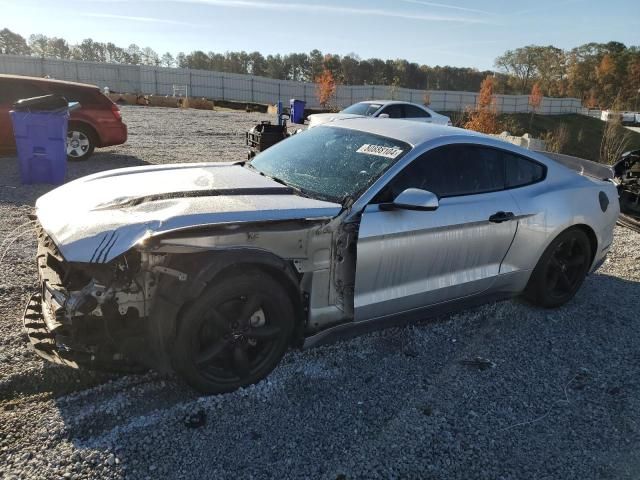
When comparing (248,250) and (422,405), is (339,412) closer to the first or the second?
(422,405)

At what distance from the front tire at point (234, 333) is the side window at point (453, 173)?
3.37ft

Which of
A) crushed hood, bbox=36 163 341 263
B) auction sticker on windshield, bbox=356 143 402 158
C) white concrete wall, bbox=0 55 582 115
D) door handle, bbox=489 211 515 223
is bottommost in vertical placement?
door handle, bbox=489 211 515 223

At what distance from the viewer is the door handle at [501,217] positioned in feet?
12.2

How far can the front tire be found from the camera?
2715 mm

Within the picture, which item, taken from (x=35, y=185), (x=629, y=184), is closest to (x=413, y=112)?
(x=629, y=184)

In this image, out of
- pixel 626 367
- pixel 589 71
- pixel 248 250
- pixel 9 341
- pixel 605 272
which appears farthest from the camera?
pixel 589 71

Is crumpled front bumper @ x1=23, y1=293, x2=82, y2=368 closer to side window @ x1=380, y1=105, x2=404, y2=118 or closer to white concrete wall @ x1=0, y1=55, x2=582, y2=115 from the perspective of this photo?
side window @ x1=380, y1=105, x2=404, y2=118

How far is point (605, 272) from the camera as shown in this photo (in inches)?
220

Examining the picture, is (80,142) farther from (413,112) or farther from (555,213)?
(555,213)

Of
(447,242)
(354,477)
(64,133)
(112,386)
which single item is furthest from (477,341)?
(64,133)

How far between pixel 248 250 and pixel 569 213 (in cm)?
294

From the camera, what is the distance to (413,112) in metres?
13.7

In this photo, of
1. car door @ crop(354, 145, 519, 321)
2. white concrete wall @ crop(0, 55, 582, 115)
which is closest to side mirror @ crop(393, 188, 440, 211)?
car door @ crop(354, 145, 519, 321)

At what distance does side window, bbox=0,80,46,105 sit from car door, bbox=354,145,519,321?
859cm
